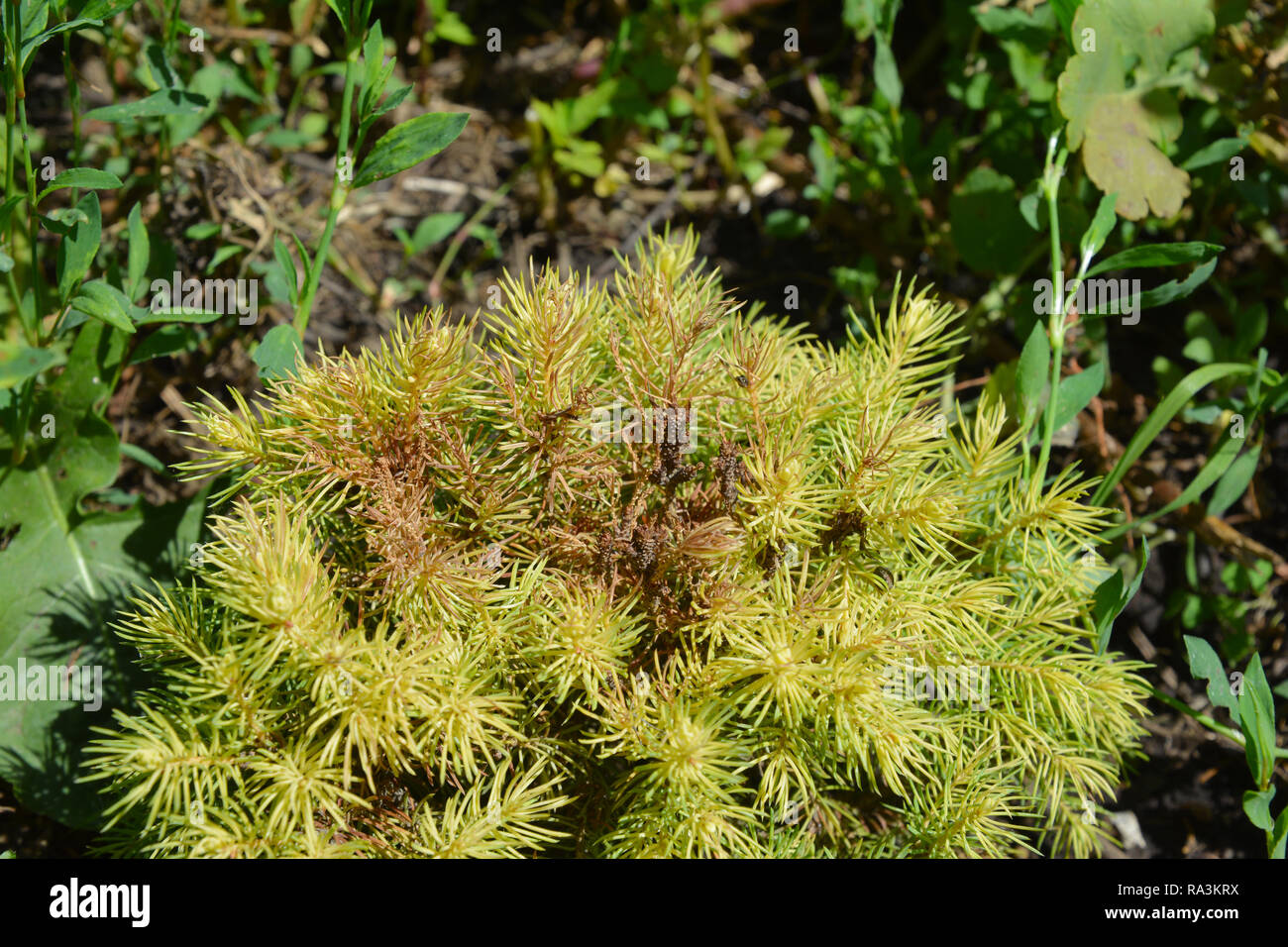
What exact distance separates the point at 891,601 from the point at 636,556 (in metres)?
0.28

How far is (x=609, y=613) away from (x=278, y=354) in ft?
1.68

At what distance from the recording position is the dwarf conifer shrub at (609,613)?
3.08 feet

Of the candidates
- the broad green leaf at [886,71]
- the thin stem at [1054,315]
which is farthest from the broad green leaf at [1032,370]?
the broad green leaf at [886,71]

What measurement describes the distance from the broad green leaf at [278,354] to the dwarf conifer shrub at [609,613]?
57 millimetres

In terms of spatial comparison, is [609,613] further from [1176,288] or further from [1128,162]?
[1128,162]

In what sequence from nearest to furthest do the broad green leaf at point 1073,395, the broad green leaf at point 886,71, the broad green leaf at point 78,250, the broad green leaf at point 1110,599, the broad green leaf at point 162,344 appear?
1. the broad green leaf at point 1110,599
2. the broad green leaf at point 78,250
3. the broad green leaf at point 1073,395
4. the broad green leaf at point 162,344
5. the broad green leaf at point 886,71

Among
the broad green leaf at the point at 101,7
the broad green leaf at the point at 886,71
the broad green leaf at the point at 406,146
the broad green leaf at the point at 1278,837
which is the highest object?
the broad green leaf at the point at 886,71

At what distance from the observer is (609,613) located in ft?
3.22

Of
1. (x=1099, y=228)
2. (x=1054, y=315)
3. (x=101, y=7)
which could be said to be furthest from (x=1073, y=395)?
(x=101, y=7)

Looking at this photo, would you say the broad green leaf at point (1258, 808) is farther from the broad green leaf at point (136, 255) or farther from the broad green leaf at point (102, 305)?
the broad green leaf at point (136, 255)

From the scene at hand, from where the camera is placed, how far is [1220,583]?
5.67ft
